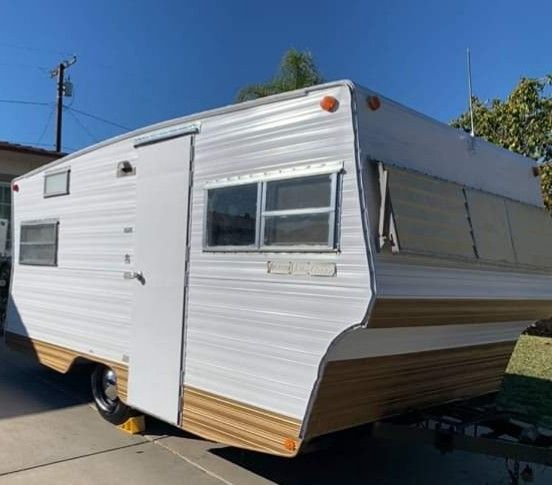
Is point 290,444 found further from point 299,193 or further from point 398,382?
point 299,193

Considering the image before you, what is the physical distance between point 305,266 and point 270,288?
0.35m

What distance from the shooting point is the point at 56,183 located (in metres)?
6.60

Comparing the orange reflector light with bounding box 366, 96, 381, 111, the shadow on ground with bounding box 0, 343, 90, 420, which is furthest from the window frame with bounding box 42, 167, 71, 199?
the orange reflector light with bounding box 366, 96, 381, 111

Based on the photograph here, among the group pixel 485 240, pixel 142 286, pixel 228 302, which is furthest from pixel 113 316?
pixel 485 240

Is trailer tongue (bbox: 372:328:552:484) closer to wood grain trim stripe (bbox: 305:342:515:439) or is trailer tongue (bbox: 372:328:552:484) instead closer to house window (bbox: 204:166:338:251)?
wood grain trim stripe (bbox: 305:342:515:439)

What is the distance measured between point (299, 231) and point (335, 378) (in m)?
0.91

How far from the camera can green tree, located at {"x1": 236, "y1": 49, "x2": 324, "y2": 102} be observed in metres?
15.0

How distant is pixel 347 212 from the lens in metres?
3.52

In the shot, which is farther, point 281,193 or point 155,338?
point 155,338

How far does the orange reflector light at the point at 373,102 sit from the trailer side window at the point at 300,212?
485 millimetres

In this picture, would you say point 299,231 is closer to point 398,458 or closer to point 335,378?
point 335,378

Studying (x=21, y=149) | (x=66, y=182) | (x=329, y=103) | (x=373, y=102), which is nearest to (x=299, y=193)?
(x=329, y=103)

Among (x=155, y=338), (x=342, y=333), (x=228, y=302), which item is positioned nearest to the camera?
(x=342, y=333)

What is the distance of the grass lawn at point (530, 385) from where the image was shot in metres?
6.59
